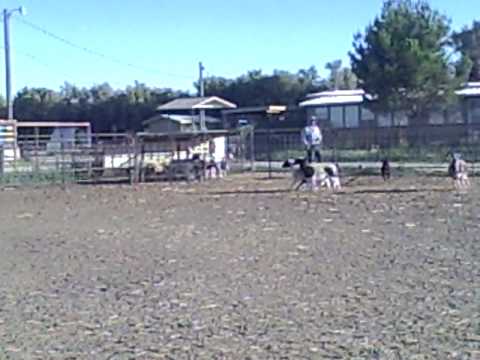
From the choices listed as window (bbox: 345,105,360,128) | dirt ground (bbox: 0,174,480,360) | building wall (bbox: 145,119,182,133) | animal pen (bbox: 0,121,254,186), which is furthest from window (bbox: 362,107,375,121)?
dirt ground (bbox: 0,174,480,360)

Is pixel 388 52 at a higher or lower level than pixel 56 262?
higher

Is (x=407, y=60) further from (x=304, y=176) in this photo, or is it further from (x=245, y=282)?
(x=245, y=282)

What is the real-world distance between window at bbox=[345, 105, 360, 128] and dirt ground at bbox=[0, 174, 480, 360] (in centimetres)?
4636

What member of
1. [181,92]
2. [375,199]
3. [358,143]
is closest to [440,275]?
[375,199]

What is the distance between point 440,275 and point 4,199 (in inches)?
700

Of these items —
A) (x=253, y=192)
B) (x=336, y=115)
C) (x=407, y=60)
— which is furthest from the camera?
(x=336, y=115)

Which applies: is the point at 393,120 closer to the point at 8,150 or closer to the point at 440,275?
the point at 8,150

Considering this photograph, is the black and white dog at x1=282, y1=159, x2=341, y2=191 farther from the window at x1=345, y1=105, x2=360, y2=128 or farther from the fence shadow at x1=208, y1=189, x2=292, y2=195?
the window at x1=345, y1=105, x2=360, y2=128

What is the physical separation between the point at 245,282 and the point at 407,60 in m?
46.9

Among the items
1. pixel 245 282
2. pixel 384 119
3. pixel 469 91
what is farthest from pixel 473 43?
pixel 245 282

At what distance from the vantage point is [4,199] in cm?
2675

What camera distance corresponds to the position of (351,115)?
2699 inches

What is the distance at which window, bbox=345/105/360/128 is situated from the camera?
6794cm

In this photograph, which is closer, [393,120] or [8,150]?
[8,150]
